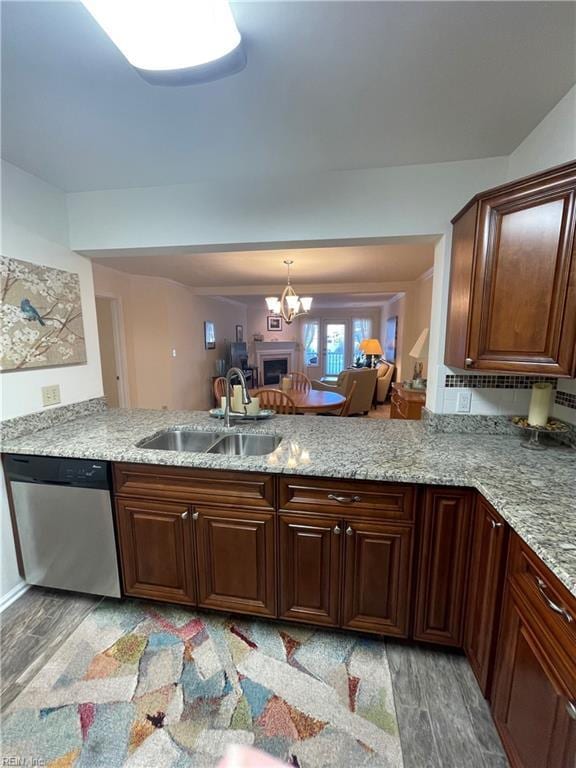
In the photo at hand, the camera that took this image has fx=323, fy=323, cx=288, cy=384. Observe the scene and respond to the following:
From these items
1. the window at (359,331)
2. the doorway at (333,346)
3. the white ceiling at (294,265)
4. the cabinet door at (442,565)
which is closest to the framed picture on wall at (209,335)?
the white ceiling at (294,265)

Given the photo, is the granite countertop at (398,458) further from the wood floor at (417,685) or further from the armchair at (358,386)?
the armchair at (358,386)

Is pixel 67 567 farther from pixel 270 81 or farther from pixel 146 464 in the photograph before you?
pixel 270 81

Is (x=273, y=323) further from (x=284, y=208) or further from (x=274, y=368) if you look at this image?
(x=284, y=208)

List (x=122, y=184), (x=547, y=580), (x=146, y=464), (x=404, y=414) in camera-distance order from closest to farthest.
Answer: (x=547, y=580) < (x=146, y=464) < (x=122, y=184) < (x=404, y=414)

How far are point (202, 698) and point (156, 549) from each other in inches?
25.0

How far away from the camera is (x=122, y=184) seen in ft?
6.55

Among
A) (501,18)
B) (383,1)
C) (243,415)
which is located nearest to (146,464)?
(243,415)

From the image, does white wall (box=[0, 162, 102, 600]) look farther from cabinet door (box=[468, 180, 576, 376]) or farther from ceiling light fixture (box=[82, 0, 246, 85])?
cabinet door (box=[468, 180, 576, 376])

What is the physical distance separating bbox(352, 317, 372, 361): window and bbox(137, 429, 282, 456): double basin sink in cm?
760

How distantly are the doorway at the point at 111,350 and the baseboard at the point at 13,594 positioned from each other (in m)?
2.84

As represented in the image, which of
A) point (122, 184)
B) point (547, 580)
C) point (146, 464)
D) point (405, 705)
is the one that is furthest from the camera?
point (122, 184)

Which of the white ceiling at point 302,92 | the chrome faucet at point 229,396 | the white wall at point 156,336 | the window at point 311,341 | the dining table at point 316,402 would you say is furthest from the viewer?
the window at point 311,341

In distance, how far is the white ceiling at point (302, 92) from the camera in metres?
0.97

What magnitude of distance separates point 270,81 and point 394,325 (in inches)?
243
